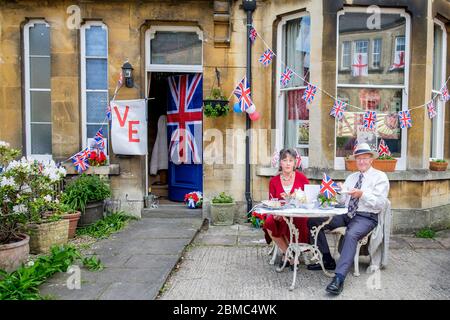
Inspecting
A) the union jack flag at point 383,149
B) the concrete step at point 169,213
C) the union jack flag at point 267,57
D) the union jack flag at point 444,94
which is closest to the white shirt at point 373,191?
the union jack flag at point 383,149

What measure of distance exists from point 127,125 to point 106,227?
6.38ft

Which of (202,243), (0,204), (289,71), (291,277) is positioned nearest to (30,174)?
(0,204)

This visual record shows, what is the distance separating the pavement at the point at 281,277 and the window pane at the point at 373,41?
291 cm

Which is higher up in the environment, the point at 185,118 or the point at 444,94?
the point at 444,94

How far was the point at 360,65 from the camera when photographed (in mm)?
7523

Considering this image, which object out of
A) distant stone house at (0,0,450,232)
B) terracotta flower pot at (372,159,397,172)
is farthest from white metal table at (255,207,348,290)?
terracotta flower pot at (372,159,397,172)

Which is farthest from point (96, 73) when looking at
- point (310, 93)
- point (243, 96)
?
point (310, 93)

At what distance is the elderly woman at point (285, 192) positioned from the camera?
5382mm

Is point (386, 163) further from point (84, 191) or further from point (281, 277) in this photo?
point (84, 191)

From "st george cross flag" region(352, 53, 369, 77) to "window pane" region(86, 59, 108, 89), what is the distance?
4702 millimetres

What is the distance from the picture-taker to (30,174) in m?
5.53

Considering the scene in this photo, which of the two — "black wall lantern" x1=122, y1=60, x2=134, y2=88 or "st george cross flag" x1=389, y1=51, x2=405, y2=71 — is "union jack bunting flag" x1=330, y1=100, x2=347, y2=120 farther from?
"black wall lantern" x1=122, y1=60, x2=134, y2=88

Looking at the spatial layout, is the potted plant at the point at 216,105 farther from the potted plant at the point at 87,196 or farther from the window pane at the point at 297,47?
the potted plant at the point at 87,196
